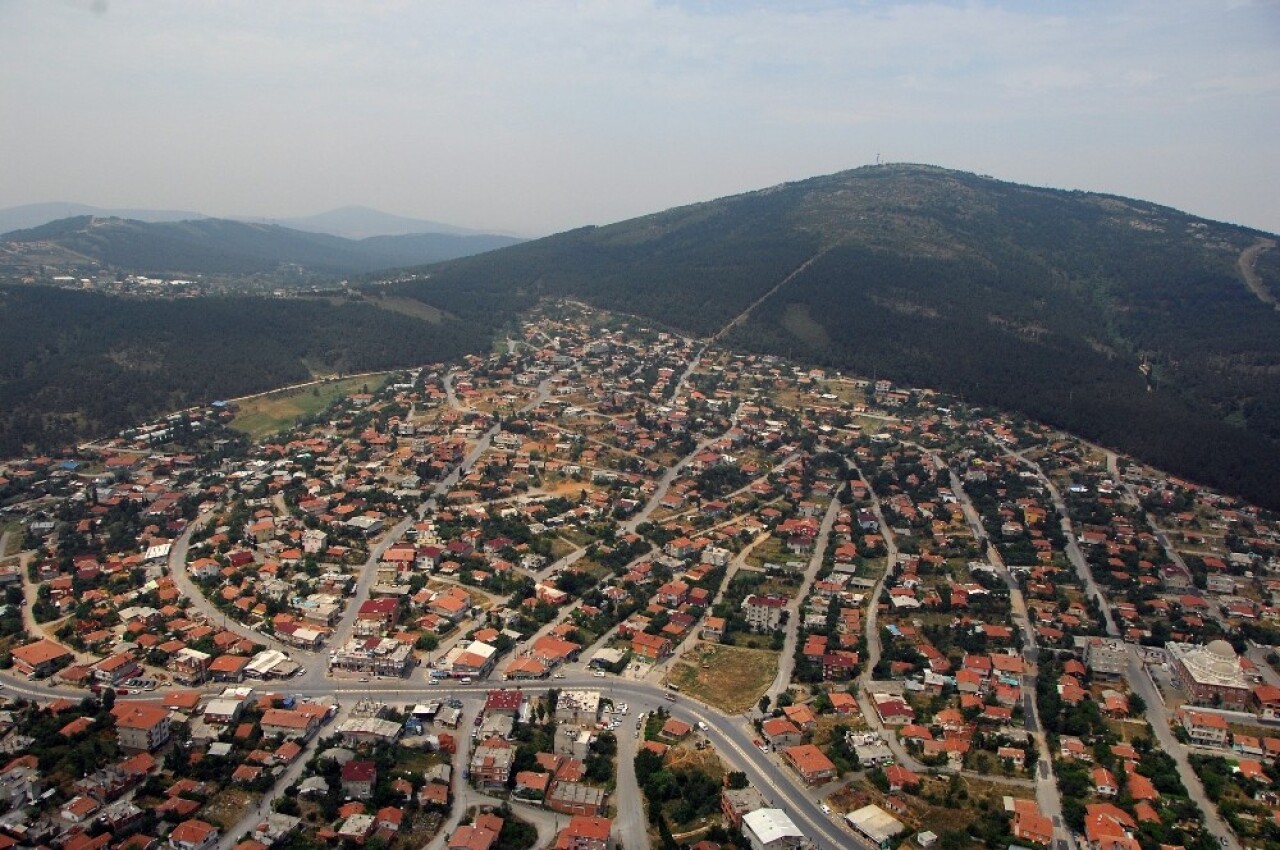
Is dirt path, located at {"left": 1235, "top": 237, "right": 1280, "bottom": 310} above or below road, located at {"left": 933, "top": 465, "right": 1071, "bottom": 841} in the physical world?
above

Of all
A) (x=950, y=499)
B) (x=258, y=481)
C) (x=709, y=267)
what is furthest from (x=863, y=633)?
(x=709, y=267)

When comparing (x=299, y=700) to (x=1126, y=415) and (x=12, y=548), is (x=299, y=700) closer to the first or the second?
(x=12, y=548)

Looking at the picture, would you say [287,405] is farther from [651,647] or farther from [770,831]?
[770,831]

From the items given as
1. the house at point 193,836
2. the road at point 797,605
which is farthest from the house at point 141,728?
the road at point 797,605

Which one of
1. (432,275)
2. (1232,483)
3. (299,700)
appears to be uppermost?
(432,275)

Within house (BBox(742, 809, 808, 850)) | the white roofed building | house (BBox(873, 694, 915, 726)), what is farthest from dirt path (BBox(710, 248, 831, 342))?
house (BBox(742, 809, 808, 850))

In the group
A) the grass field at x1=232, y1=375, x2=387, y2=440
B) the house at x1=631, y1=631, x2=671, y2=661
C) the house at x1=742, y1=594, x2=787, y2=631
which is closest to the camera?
the house at x1=631, y1=631, x2=671, y2=661

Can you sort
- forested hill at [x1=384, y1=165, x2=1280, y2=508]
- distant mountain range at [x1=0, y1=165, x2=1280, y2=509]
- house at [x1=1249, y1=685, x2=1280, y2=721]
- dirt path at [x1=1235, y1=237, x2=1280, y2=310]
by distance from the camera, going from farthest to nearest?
dirt path at [x1=1235, y1=237, x2=1280, y2=310] < forested hill at [x1=384, y1=165, x2=1280, y2=508] < distant mountain range at [x1=0, y1=165, x2=1280, y2=509] < house at [x1=1249, y1=685, x2=1280, y2=721]

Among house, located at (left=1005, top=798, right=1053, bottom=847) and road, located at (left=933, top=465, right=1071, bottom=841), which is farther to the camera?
road, located at (left=933, top=465, right=1071, bottom=841)

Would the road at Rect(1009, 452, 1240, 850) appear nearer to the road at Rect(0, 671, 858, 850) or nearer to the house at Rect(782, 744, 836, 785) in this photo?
the house at Rect(782, 744, 836, 785)
